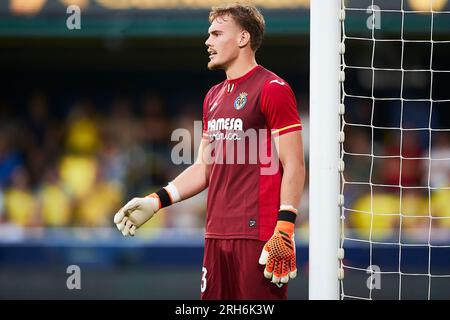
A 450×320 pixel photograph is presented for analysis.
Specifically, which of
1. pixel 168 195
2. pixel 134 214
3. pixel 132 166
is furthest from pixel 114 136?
pixel 134 214

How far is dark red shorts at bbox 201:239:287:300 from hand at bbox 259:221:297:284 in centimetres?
12

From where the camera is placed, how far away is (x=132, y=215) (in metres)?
4.93

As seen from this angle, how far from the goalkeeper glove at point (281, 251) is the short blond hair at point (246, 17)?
A: 3.02 ft

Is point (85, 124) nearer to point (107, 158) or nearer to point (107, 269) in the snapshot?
point (107, 158)

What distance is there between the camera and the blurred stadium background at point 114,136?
9.77 m

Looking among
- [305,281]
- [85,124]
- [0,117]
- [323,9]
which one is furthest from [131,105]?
[323,9]

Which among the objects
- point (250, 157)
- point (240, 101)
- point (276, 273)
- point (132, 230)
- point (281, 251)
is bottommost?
point (276, 273)

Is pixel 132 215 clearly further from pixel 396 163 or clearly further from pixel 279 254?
pixel 396 163

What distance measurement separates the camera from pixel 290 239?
4.61 m

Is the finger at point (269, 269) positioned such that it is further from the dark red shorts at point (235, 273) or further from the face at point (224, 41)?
the face at point (224, 41)

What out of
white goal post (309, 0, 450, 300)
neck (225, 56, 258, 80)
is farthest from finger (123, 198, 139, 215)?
white goal post (309, 0, 450, 300)

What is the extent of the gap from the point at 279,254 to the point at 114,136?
678 centimetres

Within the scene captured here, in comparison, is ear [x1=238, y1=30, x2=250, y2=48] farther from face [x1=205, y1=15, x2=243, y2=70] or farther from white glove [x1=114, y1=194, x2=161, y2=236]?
white glove [x1=114, y1=194, x2=161, y2=236]

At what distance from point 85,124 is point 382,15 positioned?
3571mm
